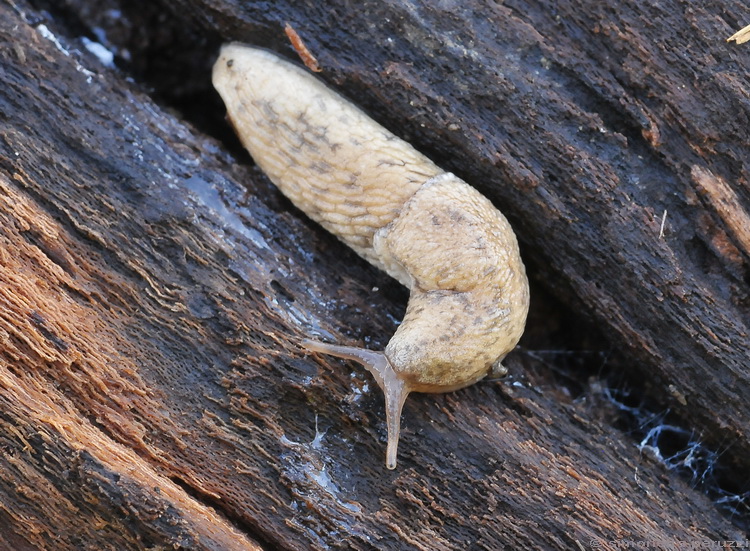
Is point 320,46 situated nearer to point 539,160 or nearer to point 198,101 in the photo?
point 198,101

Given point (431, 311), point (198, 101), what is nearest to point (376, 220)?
point (431, 311)

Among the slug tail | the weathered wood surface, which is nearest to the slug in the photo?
the slug tail

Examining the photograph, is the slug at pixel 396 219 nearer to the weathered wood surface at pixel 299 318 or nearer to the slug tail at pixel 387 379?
the slug tail at pixel 387 379

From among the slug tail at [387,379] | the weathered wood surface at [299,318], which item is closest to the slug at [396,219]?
the slug tail at [387,379]

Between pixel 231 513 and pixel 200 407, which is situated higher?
pixel 200 407

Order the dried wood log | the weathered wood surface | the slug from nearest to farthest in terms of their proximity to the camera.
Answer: the weathered wood surface → the slug → the dried wood log

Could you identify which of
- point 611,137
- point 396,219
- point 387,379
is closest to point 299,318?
point 387,379

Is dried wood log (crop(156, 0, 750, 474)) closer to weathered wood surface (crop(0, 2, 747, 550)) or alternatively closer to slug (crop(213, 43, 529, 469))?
weathered wood surface (crop(0, 2, 747, 550))

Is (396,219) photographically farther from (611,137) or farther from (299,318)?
(611,137)
